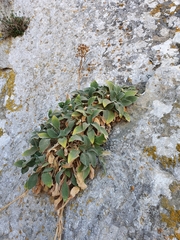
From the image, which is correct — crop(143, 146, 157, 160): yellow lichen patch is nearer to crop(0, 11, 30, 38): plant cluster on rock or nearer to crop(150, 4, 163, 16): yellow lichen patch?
crop(150, 4, 163, 16): yellow lichen patch

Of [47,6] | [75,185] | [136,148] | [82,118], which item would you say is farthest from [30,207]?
[47,6]

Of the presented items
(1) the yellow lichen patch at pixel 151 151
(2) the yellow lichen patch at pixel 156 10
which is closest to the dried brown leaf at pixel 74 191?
(1) the yellow lichen patch at pixel 151 151

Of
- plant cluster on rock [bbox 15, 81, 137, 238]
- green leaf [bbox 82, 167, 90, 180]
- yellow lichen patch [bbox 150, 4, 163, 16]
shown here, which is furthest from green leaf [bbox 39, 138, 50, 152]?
yellow lichen patch [bbox 150, 4, 163, 16]

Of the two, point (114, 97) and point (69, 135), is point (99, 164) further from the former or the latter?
A: point (114, 97)

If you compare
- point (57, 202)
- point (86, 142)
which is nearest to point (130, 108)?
point (86, 142)

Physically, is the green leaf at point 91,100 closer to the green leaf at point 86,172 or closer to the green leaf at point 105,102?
the green leaf at point 105,102
